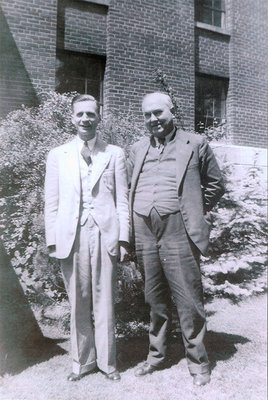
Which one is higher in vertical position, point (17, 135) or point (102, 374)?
point (17, 135)

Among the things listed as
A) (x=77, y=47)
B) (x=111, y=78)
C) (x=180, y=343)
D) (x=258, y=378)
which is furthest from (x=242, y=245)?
(x=77, y=47)

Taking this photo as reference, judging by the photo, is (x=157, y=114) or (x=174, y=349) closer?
(x=157, y=114)

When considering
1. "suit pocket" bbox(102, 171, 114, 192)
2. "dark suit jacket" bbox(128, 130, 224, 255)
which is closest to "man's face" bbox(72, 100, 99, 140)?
"suit pocket" bbox(102, 171, 114, 192)

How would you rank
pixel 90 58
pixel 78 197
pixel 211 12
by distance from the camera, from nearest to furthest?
pixel 78 197 → pixel 90 58 → pixel 211 12

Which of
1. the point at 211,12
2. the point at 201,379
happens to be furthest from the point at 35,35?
the point at 201,379

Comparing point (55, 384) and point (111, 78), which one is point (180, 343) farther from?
point (111, 78)

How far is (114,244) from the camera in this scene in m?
2.74

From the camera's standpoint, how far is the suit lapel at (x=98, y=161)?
9.06 feet

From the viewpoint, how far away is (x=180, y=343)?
3502 millimetres

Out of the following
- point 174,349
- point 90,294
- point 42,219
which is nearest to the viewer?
point 90,294

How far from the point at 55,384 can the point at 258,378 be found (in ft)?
4.91

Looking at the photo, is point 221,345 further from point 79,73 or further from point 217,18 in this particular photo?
point 217,18

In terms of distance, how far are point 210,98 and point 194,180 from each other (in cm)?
632

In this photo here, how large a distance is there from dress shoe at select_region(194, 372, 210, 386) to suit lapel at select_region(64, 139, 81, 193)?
5.16ft
